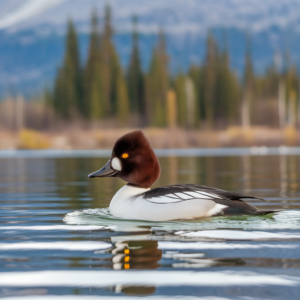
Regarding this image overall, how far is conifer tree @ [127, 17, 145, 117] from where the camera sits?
8138cm

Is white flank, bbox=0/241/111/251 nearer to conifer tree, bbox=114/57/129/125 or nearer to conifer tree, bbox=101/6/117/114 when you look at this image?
conifer tree, bbox=114/57/129/125

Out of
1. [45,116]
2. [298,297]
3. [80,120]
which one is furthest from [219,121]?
[298,297]

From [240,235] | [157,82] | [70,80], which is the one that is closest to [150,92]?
[157,82]

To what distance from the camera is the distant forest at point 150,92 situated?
76250mm

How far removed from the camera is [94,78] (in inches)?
2992

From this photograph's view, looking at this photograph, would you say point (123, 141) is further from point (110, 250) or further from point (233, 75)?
point (233, 75)

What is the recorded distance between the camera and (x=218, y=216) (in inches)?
262

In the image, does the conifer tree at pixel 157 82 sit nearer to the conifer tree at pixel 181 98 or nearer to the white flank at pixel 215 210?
the conifer tree at pixel 181 98

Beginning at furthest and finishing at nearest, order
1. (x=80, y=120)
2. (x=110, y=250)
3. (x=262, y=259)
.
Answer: (x=80, y=120) < (x=110, y=250) < (x=262, y=259)

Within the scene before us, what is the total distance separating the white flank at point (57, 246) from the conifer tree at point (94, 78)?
7061 cm

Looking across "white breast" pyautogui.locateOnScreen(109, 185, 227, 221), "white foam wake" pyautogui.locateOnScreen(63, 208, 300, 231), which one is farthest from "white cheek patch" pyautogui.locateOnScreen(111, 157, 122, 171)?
"white breast" pyautogui.locateOnScreen(109, 185, 227, 221)

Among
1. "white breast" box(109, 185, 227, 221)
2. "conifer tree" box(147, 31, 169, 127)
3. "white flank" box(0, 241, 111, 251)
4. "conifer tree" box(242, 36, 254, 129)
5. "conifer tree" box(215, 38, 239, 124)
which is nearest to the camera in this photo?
"white flank" box(0, 241, 111, 251)

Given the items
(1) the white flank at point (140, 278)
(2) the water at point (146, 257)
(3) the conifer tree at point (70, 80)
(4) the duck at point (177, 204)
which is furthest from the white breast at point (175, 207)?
(3) the conifer tree at point (70, 80)

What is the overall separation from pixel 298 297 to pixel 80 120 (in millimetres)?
77027
